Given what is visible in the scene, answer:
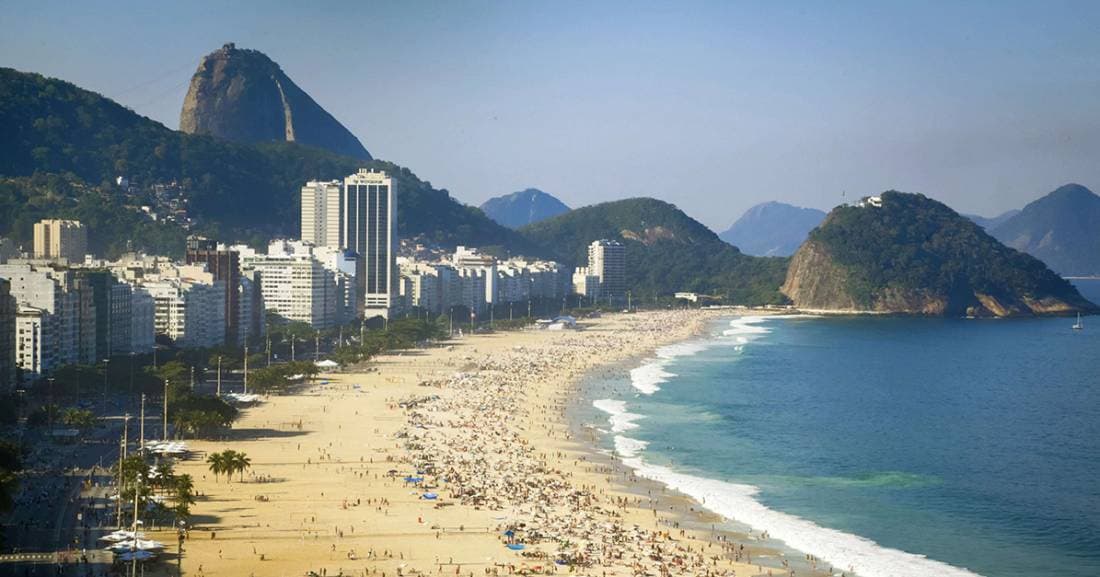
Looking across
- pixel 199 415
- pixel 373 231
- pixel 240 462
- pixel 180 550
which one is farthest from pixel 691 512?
pixel 373 231

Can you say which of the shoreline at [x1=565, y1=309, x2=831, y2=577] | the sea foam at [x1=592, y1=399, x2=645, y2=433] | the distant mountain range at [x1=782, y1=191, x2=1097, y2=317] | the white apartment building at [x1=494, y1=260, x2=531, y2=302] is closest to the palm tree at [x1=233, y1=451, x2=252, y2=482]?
the shoreline at [x1=565, y1=309, x2=831, y2=577]

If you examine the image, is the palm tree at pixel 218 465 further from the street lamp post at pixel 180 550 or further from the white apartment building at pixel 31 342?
the white apartment building at pixel 31 342

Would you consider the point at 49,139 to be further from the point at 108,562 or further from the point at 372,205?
the point at 108,562

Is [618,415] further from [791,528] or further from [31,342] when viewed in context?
[31,342]

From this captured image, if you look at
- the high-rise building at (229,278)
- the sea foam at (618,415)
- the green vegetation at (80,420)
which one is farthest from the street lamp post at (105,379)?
the high-rise building at (229,278)

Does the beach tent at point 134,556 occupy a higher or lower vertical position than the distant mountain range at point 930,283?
lower

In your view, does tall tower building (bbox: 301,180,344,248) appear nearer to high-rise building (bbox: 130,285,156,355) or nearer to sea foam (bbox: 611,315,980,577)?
high-rise building (bbox: 130,285,156,355)
